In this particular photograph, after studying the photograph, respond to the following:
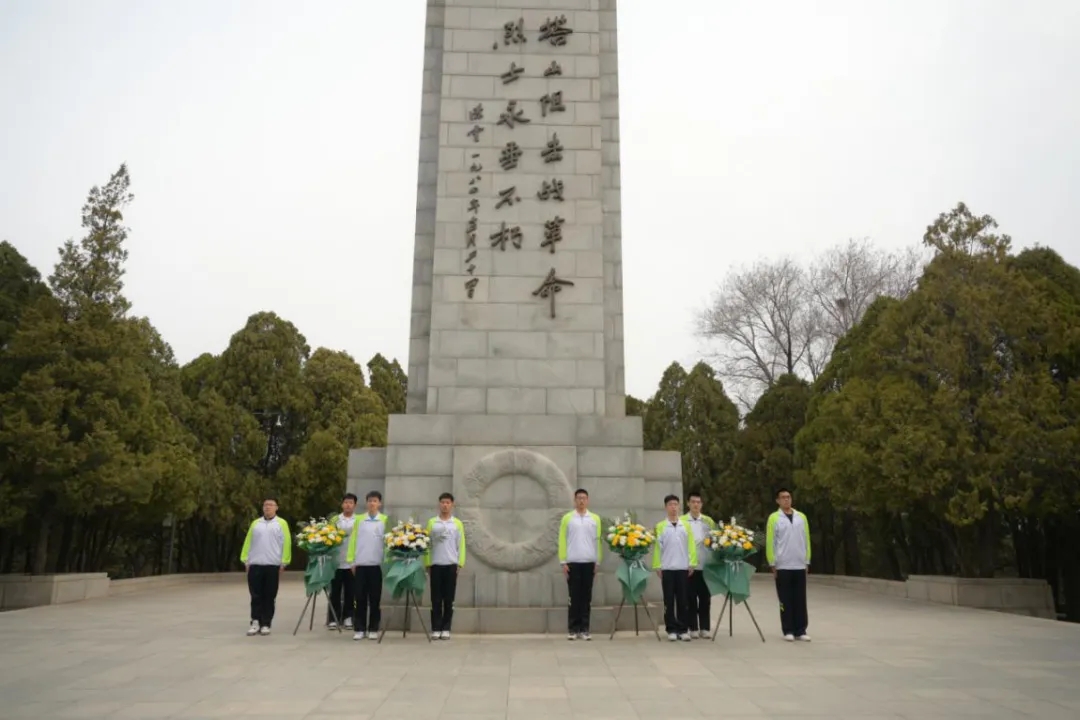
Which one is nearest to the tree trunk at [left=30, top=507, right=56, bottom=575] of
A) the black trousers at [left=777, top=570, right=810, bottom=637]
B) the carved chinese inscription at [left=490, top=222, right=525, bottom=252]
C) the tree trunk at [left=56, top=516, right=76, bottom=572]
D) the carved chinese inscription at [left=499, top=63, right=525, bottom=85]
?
the tree trunk at [left=56, top=516, right=76, bottom=572]

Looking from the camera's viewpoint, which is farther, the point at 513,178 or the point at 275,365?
the point at 275,365

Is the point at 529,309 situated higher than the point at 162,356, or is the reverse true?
the point at 162,356

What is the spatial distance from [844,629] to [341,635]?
5.25 m

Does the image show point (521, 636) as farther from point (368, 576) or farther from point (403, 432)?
point (403, 432)

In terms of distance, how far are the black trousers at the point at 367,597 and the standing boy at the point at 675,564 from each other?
2.73 m

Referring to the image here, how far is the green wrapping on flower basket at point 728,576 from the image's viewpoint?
323 inches

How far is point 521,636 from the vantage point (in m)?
8.37

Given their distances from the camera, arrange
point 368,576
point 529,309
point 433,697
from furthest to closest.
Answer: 1. point 529,309
2. point 368,576
3. point 433,697

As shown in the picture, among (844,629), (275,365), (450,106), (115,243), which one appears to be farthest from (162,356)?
(844,629)

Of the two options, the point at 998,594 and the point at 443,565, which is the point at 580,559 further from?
the point at 998,594

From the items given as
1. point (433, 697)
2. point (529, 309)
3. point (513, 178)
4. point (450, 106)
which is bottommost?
point (433, 697)

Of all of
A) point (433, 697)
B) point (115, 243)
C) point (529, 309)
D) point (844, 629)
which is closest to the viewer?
point (433, 697)

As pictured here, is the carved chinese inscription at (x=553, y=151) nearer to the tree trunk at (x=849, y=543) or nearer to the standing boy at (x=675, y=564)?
the standing boy at (x=675, y=564)

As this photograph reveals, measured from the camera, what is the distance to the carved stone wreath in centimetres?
887
